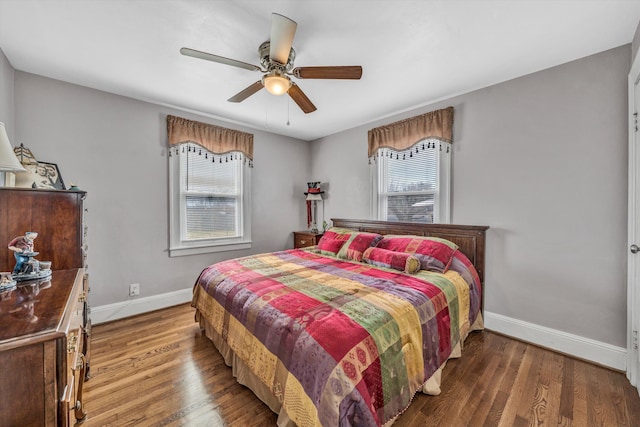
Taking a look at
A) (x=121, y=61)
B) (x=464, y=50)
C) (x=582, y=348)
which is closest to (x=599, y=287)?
(x=582, y=348)

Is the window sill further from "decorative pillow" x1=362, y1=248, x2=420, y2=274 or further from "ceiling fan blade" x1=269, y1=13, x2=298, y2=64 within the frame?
"ceiling fan blade" x1=269, y1=13, x2=298, y2=64

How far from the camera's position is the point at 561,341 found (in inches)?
88.4

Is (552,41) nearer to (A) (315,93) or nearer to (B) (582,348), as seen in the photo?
(A) (315,93)

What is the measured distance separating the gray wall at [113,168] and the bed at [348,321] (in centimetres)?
109

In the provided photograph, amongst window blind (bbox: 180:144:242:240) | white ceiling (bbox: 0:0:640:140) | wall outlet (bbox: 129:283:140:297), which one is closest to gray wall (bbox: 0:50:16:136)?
white ceiling (bbox: 0:0:640:140)

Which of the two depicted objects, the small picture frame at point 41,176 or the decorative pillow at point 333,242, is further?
the decorative pillow at point 333,242

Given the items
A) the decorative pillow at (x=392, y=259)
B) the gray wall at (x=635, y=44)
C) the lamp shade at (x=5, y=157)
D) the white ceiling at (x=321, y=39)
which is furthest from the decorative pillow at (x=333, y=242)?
the gray wall at (x=635, y=44)

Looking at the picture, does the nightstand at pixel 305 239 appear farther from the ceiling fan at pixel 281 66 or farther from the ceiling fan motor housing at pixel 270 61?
the ceiling fan motor housing at pixel 270 61

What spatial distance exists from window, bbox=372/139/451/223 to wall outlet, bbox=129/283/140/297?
3119mm

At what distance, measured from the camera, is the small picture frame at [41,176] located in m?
1.99

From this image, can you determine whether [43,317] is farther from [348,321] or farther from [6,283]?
[348,321]

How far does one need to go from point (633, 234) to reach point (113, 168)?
471cm

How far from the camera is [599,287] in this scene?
2105 millimetres

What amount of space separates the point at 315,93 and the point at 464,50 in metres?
1.44
